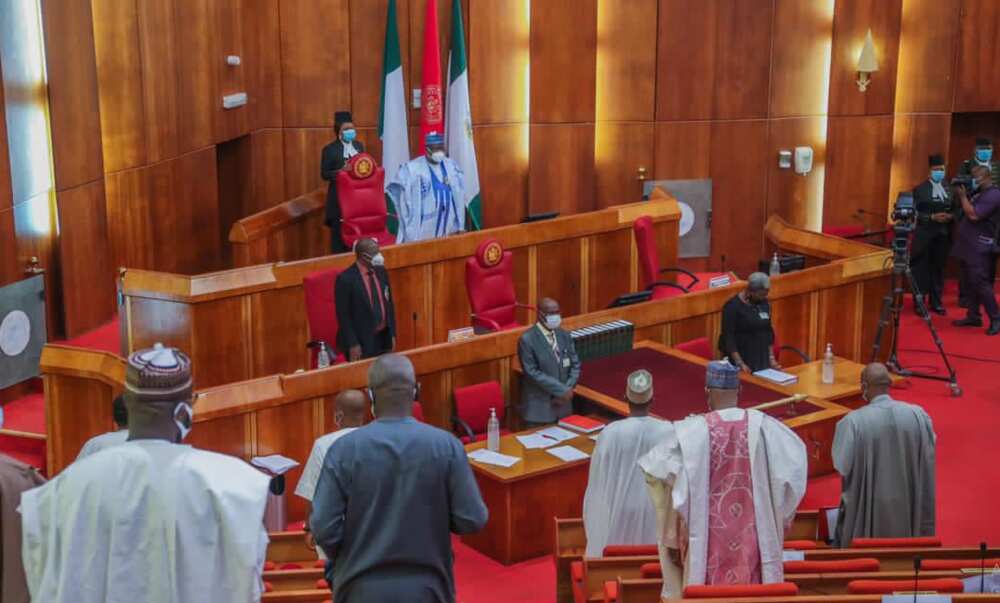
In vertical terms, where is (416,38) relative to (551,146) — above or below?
above

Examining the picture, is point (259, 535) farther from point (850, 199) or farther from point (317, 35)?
point (850, 199)

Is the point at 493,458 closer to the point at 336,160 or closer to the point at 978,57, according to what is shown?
the point at 336,160

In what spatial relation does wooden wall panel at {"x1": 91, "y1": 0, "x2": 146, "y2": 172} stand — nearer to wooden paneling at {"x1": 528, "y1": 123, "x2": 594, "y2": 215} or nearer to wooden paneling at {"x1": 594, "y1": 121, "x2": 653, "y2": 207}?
wooden paneling at {"x1": 528, "y1": 123, "x2": 594, "y2": 215}

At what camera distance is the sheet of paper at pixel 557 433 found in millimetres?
8148

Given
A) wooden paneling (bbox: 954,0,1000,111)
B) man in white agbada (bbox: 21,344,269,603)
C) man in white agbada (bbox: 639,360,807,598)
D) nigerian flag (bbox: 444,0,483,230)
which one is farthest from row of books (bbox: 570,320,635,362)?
man in white agbada (bbox: 21,344,269,603)

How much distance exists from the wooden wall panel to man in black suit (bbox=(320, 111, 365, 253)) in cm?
150

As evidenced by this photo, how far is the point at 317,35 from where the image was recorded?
12.2 meters

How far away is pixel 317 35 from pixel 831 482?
612 centimetres

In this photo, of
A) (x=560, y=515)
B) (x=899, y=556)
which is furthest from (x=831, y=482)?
(x=899, y=556)

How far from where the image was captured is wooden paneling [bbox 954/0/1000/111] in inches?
531

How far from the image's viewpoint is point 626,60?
43.1 ft

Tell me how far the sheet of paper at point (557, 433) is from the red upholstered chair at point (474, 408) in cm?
38

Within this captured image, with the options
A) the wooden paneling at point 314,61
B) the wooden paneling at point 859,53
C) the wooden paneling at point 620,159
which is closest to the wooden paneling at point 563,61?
the wooden paneling at point 620,159

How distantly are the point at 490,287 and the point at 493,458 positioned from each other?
213 cm
